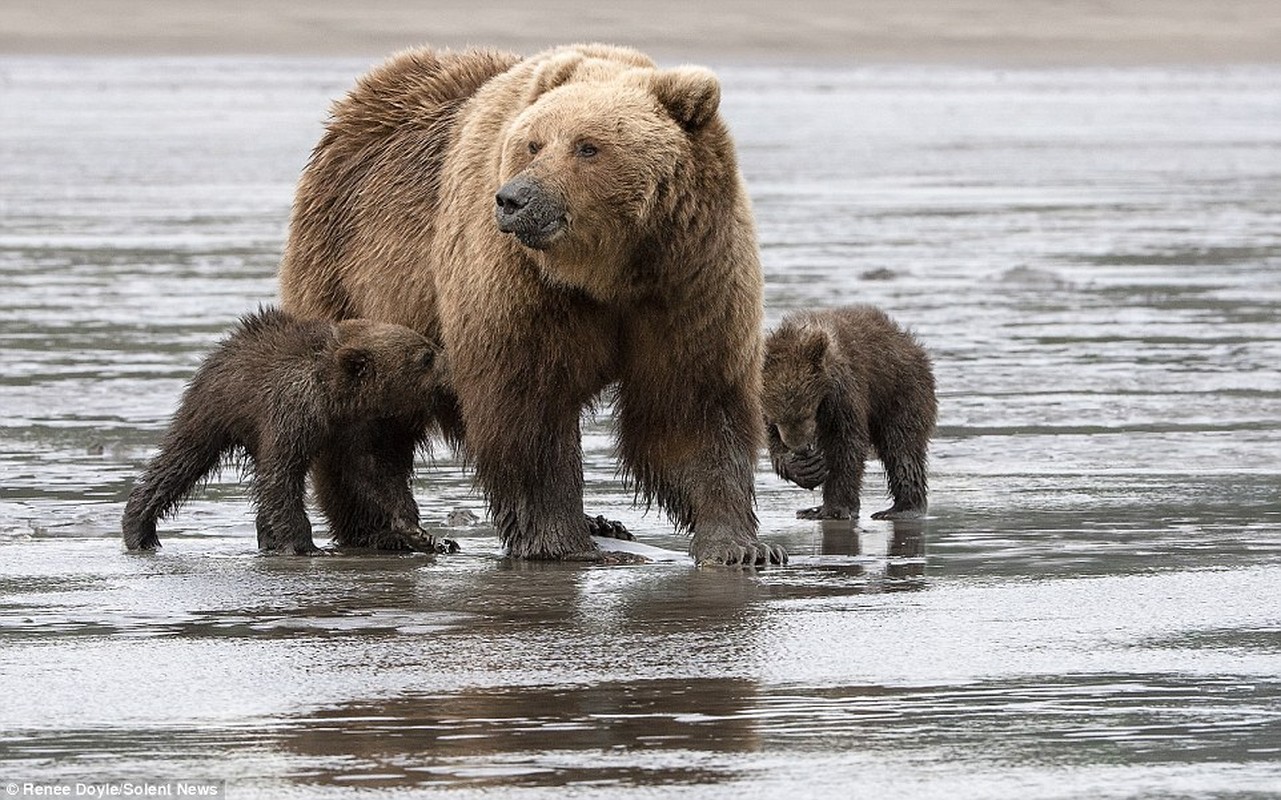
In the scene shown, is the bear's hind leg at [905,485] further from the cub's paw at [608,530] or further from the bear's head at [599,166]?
the bear's head at [599,166]

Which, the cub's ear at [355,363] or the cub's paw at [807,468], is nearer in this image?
the cub's ear at [355,363]

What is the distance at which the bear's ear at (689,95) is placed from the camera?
7379 mm

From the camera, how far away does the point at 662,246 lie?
290 inches

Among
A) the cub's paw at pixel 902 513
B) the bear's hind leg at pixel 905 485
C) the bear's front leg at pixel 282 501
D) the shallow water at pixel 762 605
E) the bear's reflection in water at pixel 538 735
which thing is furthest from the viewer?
the bear's hind leg at pixel 905 485

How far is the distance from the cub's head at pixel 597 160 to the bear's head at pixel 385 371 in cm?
89

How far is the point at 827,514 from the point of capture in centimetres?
897

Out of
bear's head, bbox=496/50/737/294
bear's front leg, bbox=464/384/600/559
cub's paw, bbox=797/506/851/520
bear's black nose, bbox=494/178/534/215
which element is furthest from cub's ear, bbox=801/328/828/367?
bear's black nose, bbox=494/178/534/215

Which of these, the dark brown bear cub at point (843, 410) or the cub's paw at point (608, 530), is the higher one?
A: the dark brown bear cub at point (843, 410)

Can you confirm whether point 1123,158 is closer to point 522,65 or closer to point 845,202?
point 845,202

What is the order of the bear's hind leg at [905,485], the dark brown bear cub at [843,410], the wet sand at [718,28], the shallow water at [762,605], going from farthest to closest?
the wet sand at [718,28] → the dark brown bear cub at [843,410] → the bear's hind leg at [905,485] → the shallow water at [762,605]

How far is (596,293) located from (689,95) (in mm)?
680

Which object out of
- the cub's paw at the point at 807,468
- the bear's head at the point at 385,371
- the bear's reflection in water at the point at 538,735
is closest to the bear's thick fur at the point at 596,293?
the bear's head at the point at 385,371

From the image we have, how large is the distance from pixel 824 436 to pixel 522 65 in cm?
187

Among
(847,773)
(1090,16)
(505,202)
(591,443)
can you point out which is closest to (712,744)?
(847,773)
